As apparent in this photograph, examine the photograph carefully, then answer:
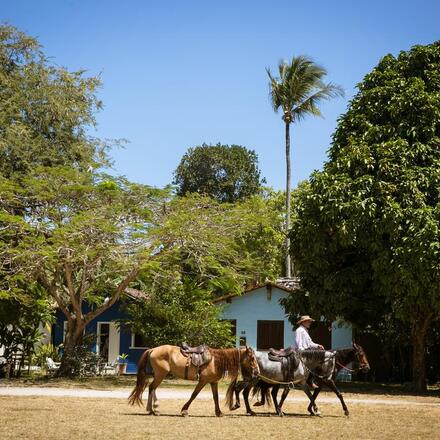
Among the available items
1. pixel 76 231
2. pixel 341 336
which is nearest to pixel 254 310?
pixel 341 336

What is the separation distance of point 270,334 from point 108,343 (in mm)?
7142

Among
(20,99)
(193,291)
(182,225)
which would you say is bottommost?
(193,291)

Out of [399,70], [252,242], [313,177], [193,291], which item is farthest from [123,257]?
[252,242]

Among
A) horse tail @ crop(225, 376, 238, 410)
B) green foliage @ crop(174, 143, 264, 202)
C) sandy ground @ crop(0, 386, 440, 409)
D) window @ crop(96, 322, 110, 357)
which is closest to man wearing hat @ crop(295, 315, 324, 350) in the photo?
horse tail @ crop(225, 376, 238, 410)

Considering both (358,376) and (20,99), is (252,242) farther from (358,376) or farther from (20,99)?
(20,99)

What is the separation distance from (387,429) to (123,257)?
13.0 metres

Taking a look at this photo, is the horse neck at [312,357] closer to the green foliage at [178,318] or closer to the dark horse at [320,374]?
the dark horse at [320,374]

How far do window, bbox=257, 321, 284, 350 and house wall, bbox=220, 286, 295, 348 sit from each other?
6.9 inches

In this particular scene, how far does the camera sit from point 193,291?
94.6 ft

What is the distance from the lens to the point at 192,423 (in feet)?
45.5

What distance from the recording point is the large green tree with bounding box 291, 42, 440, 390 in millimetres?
23734

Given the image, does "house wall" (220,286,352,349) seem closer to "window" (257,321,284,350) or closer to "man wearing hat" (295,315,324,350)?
"window" (257,321,284,350)

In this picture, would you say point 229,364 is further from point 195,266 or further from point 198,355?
point 195,266

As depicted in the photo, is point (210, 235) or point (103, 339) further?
point (103, 339)
